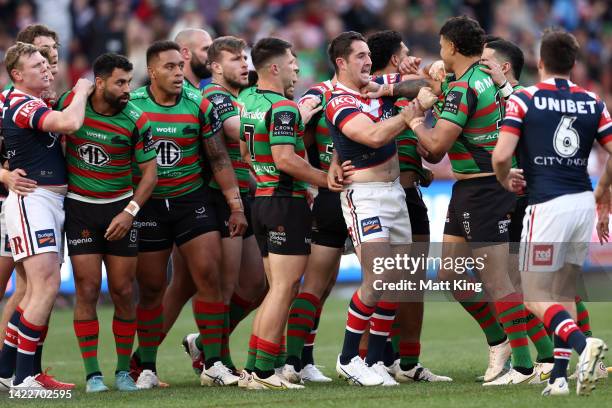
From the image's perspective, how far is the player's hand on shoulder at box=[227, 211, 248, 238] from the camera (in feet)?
34.2

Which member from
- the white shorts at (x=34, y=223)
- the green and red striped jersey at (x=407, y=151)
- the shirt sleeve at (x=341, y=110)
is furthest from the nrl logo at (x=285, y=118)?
the white shorts at (x=34, y=223)

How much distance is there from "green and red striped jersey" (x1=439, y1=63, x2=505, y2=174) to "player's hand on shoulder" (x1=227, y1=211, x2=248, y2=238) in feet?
6.50

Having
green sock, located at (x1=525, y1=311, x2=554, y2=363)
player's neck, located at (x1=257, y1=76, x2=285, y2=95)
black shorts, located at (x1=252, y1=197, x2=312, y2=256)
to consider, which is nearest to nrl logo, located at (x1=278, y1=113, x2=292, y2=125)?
player's neck, located at (x1=257, y1=76, x2=285, y2=95)

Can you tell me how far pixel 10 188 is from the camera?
9586 millimetres

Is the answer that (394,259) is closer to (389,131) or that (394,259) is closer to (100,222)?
(389,131)

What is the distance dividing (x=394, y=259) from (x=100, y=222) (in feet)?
8.20

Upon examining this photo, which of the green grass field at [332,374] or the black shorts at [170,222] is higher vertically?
the black shorts at [170,222]

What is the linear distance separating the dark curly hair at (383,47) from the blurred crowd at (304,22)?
925 cm

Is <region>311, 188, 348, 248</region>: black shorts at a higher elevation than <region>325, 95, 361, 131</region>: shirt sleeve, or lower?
lower

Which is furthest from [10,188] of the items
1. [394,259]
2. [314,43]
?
[314,43]

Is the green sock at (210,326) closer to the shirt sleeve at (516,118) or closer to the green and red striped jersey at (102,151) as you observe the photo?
the green and red striped jersey at (102,151)

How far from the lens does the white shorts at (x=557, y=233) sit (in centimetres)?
834

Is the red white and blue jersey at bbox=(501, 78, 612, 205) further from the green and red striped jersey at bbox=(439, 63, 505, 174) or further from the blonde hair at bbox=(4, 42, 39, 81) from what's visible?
the blonde hair at bbox=(4, 42, 39, 81)

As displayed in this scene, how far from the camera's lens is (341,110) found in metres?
9.40
